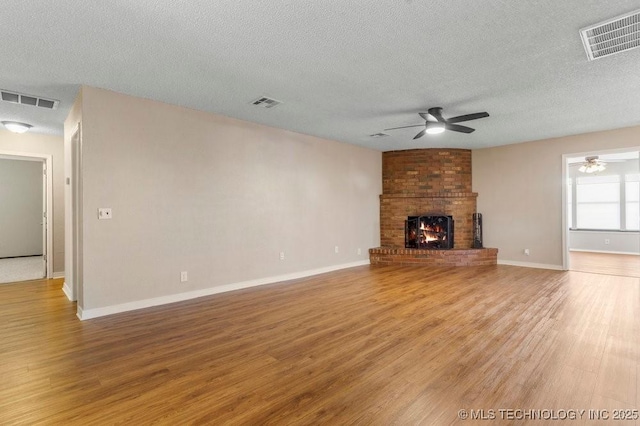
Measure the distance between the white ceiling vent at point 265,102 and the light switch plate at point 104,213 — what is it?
7.16ft

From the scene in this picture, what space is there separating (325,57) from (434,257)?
16.9 ft

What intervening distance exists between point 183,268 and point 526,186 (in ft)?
22.2

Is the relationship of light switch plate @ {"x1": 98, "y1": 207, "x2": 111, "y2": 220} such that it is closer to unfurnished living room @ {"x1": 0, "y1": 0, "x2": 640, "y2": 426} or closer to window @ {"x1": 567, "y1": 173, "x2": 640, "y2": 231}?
unfurnished living room @ {"x1": 0, "y1": 0, "x2": 640, "y2": 426}

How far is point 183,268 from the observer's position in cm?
415

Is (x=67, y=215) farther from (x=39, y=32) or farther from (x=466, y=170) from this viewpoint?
(x=466, y=170)

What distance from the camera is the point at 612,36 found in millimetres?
2443

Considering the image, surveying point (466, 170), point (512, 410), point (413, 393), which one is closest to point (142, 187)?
point (413, 393)

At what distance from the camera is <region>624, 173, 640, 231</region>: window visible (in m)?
8.09

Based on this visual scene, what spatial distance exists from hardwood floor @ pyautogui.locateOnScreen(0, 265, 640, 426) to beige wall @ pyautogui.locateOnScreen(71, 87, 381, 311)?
0.55 metres

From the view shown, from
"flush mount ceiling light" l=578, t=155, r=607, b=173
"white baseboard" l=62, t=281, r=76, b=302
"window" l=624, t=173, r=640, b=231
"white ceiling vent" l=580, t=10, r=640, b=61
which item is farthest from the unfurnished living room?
"window" l=624, t=173, r=640, b=231

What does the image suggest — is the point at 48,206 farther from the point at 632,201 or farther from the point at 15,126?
the point at 632,201

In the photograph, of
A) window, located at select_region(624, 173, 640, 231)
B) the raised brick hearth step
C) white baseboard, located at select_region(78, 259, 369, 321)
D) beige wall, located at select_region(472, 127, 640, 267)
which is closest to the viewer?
white baseboard, located at select_region(78, 259, 369, 321)

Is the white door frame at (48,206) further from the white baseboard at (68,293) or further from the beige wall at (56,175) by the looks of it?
the white baseboard at (68,293)

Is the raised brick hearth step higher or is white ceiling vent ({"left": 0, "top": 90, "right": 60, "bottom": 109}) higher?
white ceiling vent ({"left": 0, "top": 90, "right": 60, "bottom": 109})
